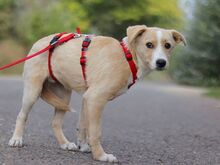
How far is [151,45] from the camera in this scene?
6.36 meters

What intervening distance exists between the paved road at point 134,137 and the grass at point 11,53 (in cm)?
2672

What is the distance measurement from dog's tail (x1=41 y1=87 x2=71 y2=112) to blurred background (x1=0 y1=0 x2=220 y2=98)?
56.6ft

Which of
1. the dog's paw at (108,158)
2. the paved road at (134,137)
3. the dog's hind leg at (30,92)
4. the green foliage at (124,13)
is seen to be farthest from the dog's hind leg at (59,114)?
the green foliage at (124,13)

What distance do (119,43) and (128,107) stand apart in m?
8.81

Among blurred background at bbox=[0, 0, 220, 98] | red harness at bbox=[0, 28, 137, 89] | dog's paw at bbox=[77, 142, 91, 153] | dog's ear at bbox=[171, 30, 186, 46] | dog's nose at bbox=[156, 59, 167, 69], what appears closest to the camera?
dog's nose at bbox=[156, 59, 167, 69]

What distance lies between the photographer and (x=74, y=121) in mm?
11062

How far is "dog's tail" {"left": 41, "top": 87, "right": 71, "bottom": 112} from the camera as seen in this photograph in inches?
283

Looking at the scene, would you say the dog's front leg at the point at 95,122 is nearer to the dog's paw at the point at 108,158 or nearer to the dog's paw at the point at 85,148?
the dog's paw at the point at 108,158

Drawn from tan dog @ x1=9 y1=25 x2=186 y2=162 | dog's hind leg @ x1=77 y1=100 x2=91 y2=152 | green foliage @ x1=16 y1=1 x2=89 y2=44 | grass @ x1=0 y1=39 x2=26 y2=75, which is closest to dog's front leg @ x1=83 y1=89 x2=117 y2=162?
tan dog @ x1=9 y1=25 x2=186 y2=162

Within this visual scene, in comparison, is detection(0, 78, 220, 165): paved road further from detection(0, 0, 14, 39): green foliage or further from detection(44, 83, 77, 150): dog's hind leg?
detection(0, 0, 14, 39): green foliage

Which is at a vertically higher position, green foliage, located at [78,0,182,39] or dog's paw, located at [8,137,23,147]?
dog's paw, located at [8,137,23,147]

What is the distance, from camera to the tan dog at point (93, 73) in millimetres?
6402

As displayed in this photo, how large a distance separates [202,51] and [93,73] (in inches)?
995

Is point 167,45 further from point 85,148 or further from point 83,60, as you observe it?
point 85,148
